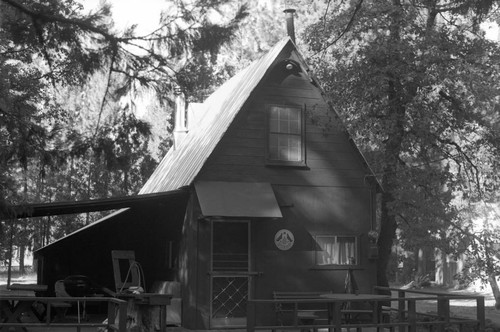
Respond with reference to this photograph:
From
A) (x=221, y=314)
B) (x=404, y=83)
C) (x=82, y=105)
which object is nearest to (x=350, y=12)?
(x=404, y=83)

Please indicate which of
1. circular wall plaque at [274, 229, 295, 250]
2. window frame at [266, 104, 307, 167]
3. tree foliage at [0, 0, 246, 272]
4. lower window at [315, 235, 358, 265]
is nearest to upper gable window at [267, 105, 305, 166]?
window frame at [266, 104, 307, 167]

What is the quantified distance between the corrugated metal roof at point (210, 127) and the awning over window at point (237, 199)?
0.55 m

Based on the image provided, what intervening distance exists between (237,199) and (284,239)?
5.36ft

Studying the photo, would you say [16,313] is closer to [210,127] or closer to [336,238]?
[210,127]

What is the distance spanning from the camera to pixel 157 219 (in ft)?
66.4

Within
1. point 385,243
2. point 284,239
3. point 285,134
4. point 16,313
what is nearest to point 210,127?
point 285,134

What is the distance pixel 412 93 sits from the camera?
19547mm

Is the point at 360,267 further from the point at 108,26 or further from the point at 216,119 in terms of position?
the point at 108,26

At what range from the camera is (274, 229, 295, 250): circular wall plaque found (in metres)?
17.7

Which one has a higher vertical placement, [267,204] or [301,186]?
[301,186]

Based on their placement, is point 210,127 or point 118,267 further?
point 210,127

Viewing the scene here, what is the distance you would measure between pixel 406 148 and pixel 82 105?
80.4ft

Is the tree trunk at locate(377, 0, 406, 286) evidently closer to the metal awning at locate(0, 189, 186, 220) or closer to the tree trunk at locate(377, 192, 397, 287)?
the tree trunk at locate(377, 192, 397, 287)

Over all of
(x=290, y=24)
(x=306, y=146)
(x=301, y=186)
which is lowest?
(x=301, y=186)
